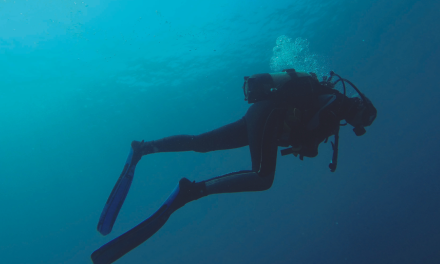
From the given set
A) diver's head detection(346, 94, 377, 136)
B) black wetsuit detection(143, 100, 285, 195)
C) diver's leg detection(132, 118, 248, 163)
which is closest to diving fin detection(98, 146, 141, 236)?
diver's leg detection(132, 118, 248, 163)

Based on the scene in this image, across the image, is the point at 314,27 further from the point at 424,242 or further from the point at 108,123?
the point at 108,123

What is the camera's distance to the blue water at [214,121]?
18.4 metres

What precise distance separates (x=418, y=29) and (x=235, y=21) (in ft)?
112

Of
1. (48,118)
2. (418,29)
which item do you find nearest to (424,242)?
(418,29)

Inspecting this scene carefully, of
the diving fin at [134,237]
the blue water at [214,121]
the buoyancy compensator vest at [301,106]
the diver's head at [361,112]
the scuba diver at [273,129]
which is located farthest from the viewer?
the blue water at [214,121]

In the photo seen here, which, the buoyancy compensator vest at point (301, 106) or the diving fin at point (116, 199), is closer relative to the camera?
the buoyancy compensator vest at point (301, 106)

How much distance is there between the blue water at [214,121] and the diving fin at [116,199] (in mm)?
15586

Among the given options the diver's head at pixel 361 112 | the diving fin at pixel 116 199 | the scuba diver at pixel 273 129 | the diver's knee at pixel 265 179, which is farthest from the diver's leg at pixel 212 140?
the diver's head at pixel 361 112

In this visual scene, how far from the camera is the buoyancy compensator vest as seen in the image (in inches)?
119

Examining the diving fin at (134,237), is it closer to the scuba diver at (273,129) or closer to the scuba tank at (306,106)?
the scuba diver at (273,129)

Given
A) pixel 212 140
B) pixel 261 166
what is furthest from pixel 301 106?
pixel 212 140

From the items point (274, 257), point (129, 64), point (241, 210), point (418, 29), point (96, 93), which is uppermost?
point (96, 93)

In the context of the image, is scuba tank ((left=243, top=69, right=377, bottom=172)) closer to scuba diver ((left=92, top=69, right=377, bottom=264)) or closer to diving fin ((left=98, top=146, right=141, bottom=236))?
scuba diver ((left=92, top=69, right=377, bottom=264))

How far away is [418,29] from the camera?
34.7 m
